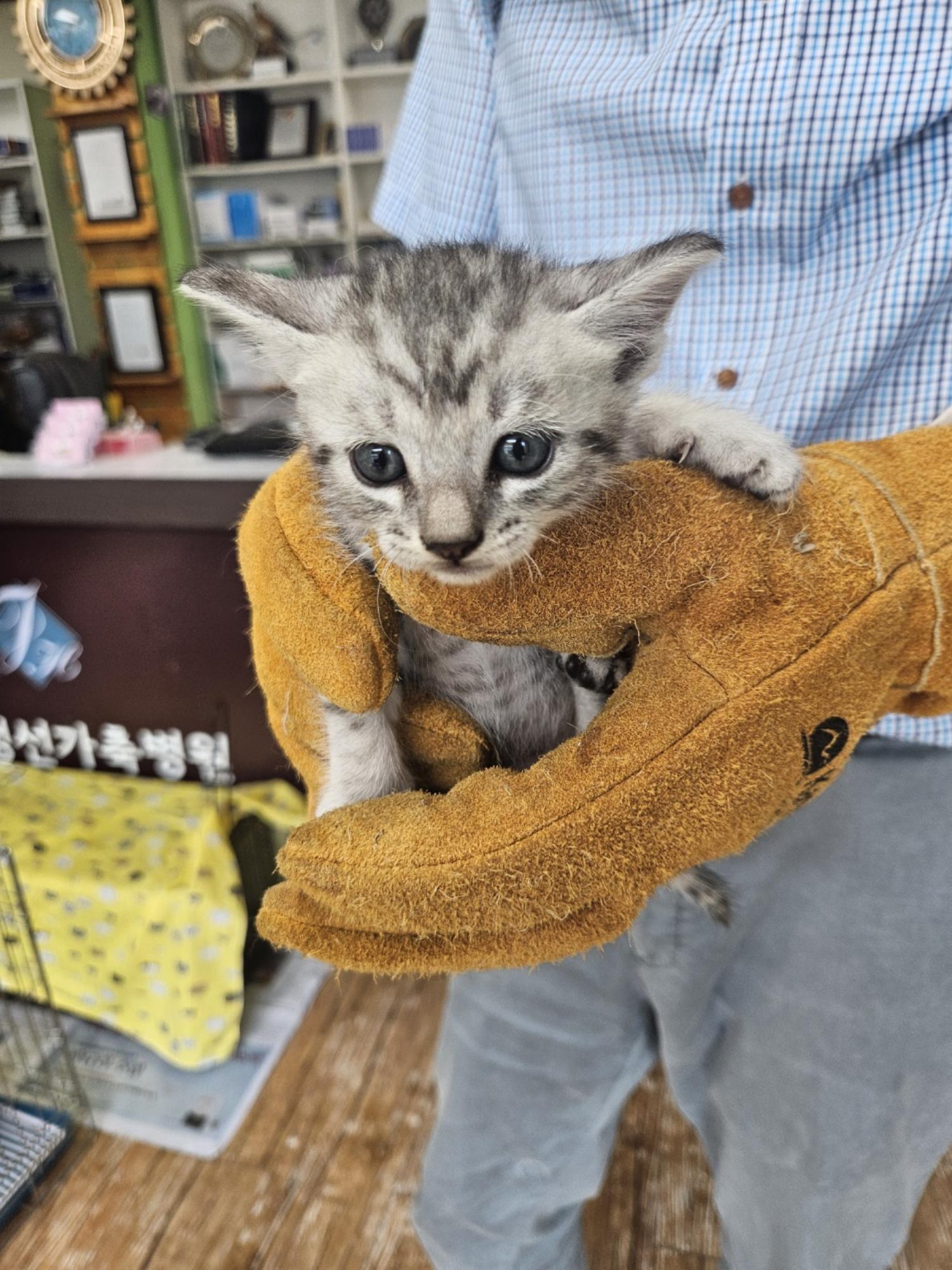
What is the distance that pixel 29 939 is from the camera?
1.73 m

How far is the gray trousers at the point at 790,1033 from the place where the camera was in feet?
2.73

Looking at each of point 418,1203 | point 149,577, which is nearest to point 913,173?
point 418,1203

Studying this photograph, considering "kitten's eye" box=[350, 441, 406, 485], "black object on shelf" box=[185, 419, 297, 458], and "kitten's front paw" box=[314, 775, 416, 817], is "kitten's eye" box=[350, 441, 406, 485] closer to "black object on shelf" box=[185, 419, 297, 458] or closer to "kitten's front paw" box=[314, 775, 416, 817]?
"kitten's front paw" box=[314, 775, 416, 817]

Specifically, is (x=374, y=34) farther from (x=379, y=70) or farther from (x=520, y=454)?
(x=520, y=454)

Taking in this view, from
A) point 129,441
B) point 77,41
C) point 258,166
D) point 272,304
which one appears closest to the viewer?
point 272,304

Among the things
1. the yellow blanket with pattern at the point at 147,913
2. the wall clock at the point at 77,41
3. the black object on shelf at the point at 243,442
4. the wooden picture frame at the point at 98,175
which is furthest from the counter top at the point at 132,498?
the wooden picture frame at the point at 98,175

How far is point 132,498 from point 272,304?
48.0 inches

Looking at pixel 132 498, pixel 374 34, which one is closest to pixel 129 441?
pixel 132 498

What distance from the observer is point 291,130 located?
13.4 ft

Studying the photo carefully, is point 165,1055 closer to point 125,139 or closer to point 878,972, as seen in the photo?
point 878,972

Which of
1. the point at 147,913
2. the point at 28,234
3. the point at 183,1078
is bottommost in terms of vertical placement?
the point at 183,1078

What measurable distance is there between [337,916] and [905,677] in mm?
571

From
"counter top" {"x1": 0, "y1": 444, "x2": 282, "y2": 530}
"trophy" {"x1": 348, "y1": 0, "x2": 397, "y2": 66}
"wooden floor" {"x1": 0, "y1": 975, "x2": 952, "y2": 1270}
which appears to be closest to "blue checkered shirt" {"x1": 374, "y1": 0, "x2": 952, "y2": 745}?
"counter top" {"x1": 0, "y1": 444, "x2": 282, "y2": 530}

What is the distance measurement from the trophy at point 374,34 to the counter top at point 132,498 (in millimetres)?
2858
